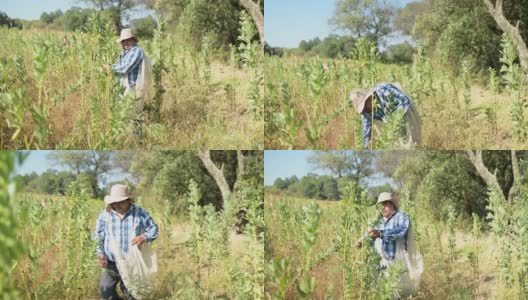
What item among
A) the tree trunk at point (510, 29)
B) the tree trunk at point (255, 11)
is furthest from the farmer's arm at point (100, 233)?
the tree trunk at point (510, 29)

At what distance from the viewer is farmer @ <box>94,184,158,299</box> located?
17.9 ft

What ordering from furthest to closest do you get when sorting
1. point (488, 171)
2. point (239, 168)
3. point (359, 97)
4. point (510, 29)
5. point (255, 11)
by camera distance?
point (510, 29)
point (488, 171)
point (255, 11)
point (239, 168)
point (359, 97)

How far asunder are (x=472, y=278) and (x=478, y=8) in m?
5.08

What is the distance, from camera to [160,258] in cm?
682

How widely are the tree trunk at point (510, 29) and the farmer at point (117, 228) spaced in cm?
624

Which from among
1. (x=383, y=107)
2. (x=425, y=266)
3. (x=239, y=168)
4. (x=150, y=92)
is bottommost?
(x=425, y=266)

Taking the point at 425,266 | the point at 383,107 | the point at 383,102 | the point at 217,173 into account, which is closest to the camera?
the point at 383,102

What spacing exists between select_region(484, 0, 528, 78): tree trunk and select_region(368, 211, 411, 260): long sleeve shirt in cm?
428

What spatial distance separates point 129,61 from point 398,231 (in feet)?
11.1

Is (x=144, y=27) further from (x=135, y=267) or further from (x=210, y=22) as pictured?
(x=135, y=267)

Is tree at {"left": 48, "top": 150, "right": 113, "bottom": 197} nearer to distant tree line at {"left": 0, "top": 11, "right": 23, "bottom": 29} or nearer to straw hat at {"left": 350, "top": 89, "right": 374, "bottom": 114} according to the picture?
distant tree line at {"left": 0, "top": 11, "right": 23, "bottom": 29}

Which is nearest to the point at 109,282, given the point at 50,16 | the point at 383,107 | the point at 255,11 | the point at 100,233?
the point at 100,233

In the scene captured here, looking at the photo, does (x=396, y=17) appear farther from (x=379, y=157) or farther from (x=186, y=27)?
(x=186, y=27)

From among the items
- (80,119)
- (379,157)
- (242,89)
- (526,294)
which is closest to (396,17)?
(379,157)
